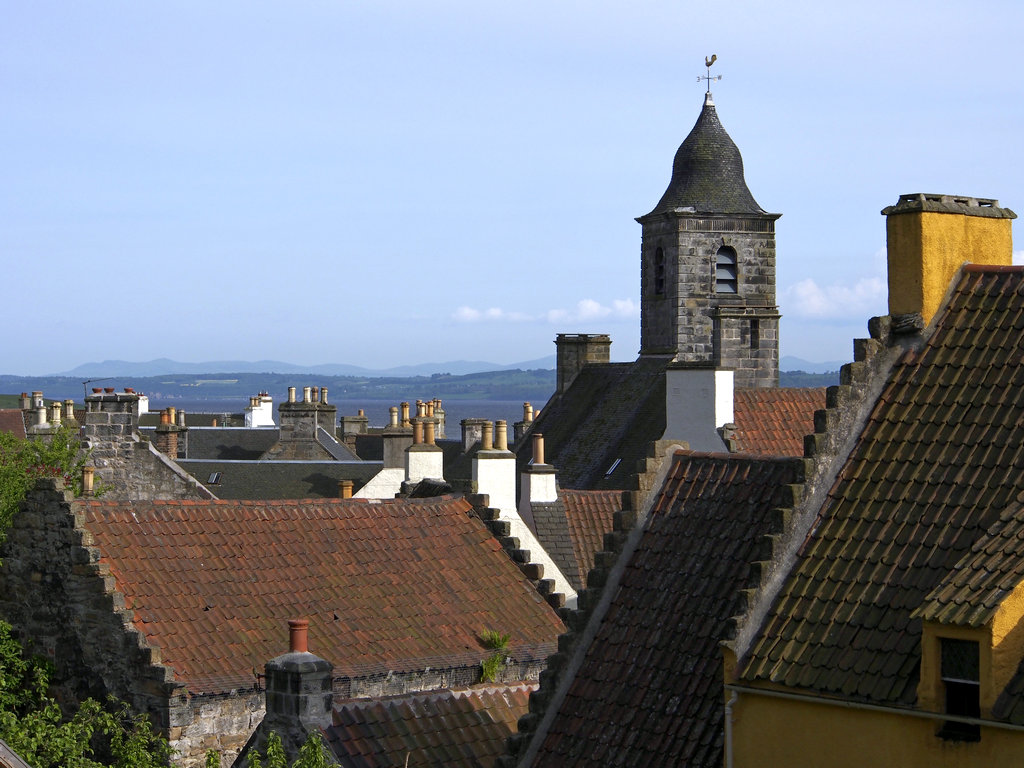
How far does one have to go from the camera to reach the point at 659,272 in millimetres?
58594

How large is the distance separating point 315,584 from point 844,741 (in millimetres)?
10700

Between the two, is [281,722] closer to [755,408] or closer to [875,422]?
[875,422]

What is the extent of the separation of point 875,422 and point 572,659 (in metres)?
3.62

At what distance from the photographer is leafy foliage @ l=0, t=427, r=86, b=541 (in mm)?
25047

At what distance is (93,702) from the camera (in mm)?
17578

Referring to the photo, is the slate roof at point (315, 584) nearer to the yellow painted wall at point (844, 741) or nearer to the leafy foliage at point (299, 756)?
the leafy foliage at point (299, 756)

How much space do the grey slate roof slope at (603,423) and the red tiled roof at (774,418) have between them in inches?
321

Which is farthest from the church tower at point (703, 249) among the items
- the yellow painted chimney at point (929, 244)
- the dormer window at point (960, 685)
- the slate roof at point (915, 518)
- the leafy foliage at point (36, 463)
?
the dormer window at point (960, 685)

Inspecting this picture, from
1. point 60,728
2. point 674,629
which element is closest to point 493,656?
point 60,728

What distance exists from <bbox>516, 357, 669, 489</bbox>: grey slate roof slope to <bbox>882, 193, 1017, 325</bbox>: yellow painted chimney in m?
26.5

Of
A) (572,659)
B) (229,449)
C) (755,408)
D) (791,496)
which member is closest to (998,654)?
(791,496)

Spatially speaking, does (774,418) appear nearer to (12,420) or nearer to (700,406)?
(700,406)

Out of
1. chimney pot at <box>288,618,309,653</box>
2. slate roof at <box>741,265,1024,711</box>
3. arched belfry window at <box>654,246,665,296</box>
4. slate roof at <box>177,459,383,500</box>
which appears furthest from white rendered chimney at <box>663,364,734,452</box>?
arched belfry window at <box>654,246,665,296</box>

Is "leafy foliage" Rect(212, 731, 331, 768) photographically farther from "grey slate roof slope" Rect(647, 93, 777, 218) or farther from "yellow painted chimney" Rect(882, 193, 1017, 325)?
"grey slate roof slope" Rect(647, 93, 777, 218)
